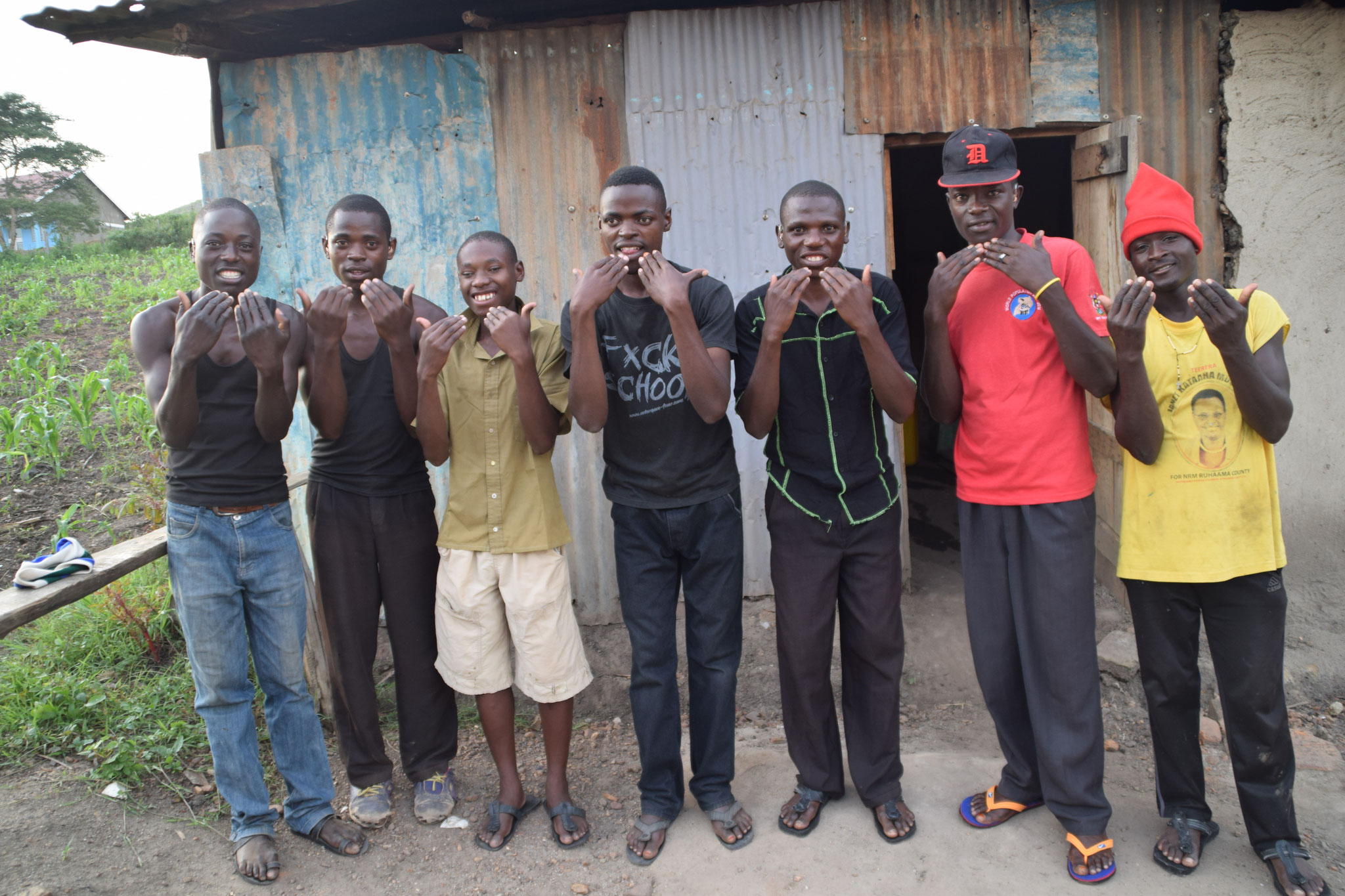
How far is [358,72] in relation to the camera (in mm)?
4082

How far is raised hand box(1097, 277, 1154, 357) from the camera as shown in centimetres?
234

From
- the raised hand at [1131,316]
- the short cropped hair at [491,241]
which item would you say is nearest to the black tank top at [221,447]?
the short cropped hair at [491,241]

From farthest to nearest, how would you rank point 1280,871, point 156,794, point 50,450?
point 50,450 < point 156,794 < point 1280,871

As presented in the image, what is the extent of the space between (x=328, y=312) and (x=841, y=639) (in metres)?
1.98

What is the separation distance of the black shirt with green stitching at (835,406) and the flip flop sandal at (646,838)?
1.18 metres

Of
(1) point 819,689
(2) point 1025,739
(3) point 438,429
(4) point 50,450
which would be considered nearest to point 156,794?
(3) point 438,429

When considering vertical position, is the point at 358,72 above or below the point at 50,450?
above

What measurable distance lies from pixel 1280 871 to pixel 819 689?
1407 mm

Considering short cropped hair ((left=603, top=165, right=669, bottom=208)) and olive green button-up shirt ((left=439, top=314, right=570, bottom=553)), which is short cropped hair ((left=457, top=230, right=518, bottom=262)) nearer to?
olive green button-up shirt ((left=439, top=314, right=570, bottom=553))

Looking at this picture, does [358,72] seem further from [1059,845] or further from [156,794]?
[1059,845]

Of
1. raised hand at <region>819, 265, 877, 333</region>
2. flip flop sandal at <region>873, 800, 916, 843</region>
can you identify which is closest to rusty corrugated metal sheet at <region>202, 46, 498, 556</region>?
raised hand at <region>819, 265, 877, 333</region>

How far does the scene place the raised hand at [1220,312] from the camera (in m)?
2.27

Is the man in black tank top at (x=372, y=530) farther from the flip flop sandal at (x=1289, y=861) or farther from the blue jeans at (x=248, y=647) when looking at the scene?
the flip flop sandal at (x=1289, y=861)

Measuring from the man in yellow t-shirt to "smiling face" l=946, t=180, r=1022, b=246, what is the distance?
0.35 m
